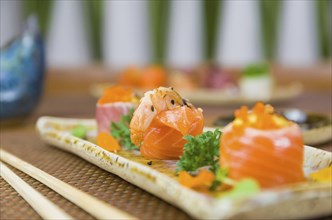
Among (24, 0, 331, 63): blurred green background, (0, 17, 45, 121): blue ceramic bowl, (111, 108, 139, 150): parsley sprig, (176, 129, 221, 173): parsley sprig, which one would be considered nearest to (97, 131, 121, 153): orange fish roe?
(111, 108, 139, 150): parsley sprig

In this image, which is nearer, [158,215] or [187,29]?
[158,215]

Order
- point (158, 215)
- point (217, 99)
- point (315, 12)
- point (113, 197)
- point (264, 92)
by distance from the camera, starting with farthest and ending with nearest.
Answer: point (315, 12) < point (264, 92) < point (217, 99) < point (113, 197) < point (158, 215)

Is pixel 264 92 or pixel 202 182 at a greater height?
pixel 202 182

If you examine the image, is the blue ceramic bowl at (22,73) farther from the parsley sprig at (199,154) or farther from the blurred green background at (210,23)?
the blurred green background at (210,23)

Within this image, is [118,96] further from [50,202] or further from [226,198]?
[226,198]

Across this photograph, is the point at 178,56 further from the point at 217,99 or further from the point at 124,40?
the point at 217,99

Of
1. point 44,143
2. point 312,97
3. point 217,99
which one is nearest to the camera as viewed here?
point 44,143

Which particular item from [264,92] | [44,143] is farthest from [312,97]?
[44,143]
